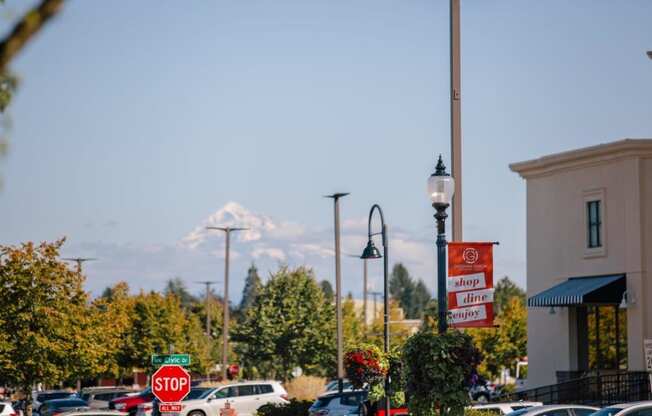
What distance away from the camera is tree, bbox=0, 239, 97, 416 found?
38812mm

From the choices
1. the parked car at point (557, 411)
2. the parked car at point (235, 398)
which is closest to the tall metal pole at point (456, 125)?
the parked car at point (557, 411)

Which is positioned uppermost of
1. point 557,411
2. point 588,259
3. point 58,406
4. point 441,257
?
point 588,259

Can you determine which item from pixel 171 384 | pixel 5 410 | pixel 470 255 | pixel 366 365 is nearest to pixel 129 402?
pixel 5 410

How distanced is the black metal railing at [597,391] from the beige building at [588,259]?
531 millimetres

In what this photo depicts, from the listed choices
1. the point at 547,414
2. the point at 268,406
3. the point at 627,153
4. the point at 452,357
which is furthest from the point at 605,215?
the point at 452,357

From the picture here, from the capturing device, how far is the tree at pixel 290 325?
68.0 meters

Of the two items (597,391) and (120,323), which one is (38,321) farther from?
(597,391)

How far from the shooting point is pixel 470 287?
18.5 metres

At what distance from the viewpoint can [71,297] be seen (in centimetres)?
4122

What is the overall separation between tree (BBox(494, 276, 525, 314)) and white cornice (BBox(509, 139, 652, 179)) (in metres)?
88.1

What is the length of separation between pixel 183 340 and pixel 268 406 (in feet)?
114

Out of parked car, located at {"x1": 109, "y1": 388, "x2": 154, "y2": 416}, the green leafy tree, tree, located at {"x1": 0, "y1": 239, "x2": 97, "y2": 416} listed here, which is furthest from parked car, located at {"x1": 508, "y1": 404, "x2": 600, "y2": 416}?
parked car, located at {"x1": 109, "y1": 388, "x2": 154, "y2": 416}

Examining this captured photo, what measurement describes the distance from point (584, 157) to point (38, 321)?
59.8ft

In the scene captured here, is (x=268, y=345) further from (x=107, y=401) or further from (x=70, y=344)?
(x=70, y=344)
